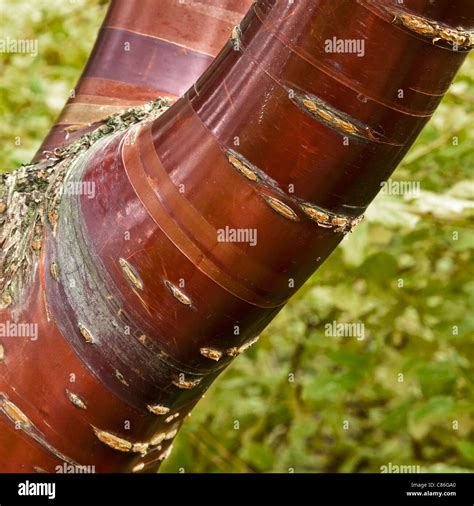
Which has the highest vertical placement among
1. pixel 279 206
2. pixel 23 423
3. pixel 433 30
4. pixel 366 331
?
pixel 433 30

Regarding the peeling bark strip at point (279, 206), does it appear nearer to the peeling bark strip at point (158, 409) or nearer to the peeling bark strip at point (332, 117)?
the peeling bark strip at point (332, 117)

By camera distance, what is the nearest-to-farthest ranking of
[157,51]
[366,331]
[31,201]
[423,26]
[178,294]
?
[423,26] → [178,294] → [31,201] → [157,51] → [366,331]

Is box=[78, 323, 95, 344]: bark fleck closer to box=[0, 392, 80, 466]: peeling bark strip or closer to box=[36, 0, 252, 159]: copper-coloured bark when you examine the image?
box=[0, 392, 80, 466]: peeling bark strip

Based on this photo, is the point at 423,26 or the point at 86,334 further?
the point at 86,334

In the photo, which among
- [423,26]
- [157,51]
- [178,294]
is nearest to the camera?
[423,26]

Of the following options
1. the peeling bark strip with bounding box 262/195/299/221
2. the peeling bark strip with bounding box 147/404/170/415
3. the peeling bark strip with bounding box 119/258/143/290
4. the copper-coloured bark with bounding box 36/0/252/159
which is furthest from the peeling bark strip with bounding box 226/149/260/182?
the copper-coloured bark with bounding box 36/0/252/159

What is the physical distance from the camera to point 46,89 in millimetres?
1878

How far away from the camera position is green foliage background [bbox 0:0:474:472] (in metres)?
1.52

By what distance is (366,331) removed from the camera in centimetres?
182

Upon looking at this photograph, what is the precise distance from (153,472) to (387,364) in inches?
46.4

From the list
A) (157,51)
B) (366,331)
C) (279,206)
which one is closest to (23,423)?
(279,206)

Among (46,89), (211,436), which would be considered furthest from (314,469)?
(46,89)

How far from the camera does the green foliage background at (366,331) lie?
4.99ft

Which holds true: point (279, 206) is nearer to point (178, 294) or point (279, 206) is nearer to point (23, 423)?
point (178, 294)
